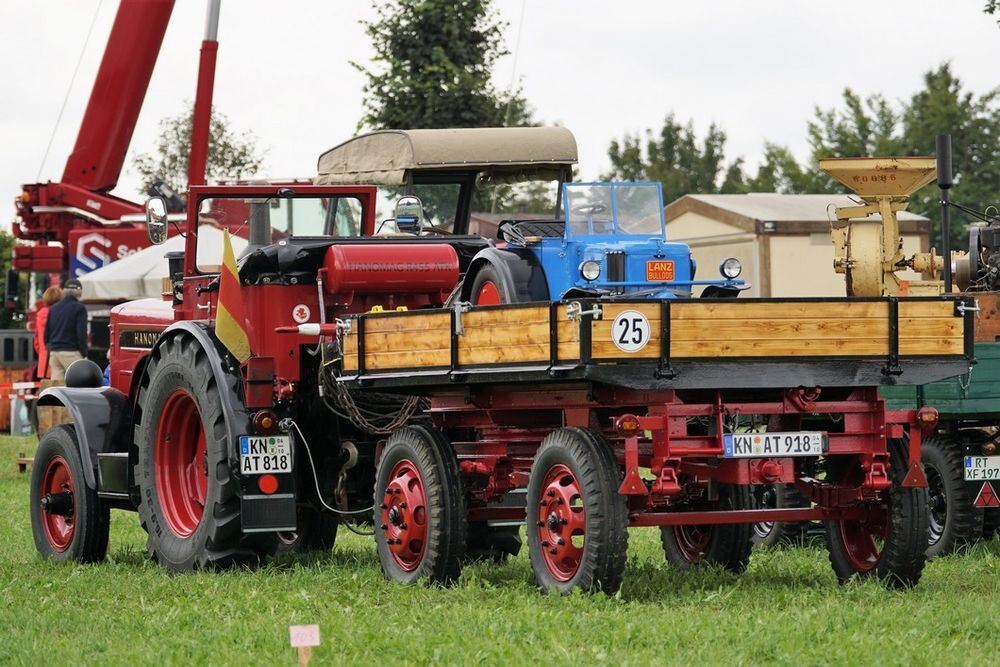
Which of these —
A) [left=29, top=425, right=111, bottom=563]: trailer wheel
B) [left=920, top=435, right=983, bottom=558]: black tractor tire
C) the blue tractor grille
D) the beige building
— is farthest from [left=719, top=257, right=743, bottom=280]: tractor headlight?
the beige building

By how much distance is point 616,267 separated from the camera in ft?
47.2

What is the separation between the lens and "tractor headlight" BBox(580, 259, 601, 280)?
13383 mm

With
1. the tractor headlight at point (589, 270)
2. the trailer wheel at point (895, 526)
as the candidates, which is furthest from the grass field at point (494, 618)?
the tractor headlight at point (589, 270)

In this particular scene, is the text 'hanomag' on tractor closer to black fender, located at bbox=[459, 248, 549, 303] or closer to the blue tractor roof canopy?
black fender, located at bbox=[459, 248, 549, 303]

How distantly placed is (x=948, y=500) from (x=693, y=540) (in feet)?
6.44

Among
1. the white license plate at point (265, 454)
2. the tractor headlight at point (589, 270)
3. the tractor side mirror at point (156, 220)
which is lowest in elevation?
the white license plate at point (265, 454)

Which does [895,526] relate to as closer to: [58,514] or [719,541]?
[719,541]

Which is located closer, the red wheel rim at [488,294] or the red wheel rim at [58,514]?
the red wheel rim at [488,294]

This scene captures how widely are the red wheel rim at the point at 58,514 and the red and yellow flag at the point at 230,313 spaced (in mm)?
1969

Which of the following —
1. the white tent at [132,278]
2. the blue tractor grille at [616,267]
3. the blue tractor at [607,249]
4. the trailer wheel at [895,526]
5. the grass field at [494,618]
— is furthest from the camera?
the white tent at [132,278]

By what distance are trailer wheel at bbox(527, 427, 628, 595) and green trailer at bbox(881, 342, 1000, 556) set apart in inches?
134

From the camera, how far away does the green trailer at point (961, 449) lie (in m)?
11.7

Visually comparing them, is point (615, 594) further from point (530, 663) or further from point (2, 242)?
point (2, 242)

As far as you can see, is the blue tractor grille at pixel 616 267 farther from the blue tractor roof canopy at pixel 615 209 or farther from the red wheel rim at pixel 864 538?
the red wheel rim at pixel 864 538
